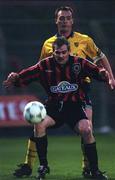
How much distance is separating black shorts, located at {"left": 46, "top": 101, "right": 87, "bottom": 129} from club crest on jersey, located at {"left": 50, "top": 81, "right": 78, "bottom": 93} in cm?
14

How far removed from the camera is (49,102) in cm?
968

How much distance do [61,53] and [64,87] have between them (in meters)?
0.40

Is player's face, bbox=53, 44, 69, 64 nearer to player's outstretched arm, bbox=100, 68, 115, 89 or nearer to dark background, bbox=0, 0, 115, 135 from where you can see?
player's outstretched arm, bbox=100, 68, 115, 89

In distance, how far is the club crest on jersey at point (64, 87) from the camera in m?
9.55

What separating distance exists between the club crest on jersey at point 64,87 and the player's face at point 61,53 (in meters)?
0.26

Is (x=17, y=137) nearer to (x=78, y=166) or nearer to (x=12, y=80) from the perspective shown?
(x=78, y=166)

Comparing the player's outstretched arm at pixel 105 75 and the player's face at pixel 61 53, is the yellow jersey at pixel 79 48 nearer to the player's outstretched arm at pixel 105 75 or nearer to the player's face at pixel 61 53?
the player's outstretched arm at pixel 105 75

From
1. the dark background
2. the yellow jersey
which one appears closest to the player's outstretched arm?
the yellow jersey

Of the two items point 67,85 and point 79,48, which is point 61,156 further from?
point 67,85

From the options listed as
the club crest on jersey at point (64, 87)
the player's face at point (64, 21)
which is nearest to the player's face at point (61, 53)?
the club crest on jersey at point (64, 87)

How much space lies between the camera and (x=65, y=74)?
9594 mm

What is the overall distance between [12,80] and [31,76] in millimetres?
223

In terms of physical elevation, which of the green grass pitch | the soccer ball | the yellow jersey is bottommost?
the green grass pitch

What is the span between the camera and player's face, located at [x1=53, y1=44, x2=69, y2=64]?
30.8ft
